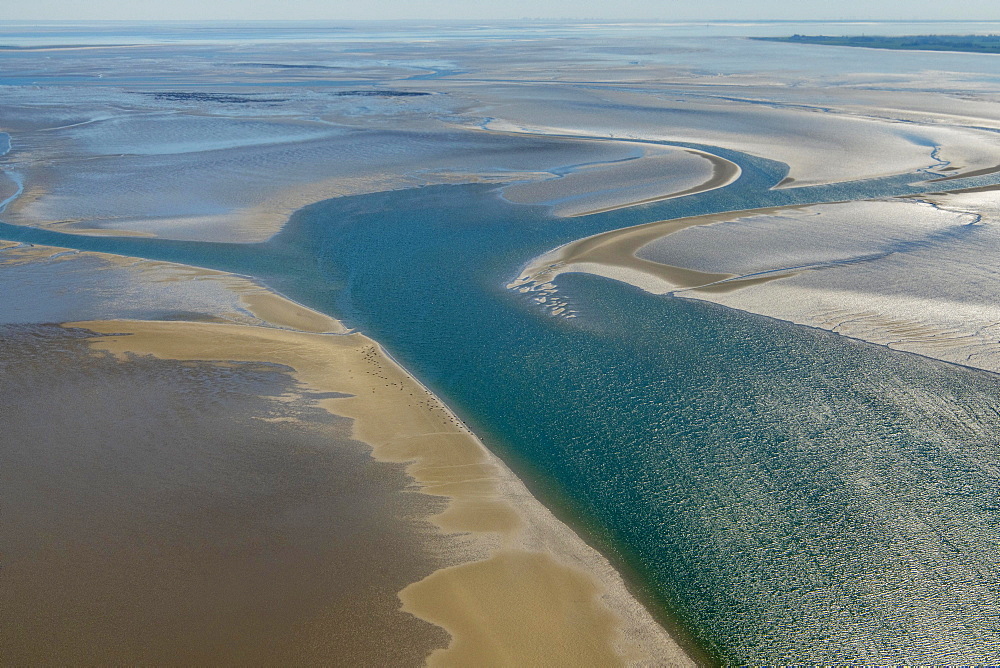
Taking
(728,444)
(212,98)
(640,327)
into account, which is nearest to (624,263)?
(640,327)

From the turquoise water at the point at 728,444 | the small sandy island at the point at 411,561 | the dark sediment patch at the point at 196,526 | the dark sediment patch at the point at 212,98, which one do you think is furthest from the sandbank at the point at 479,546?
the dark sediment patch at the point at 212,98

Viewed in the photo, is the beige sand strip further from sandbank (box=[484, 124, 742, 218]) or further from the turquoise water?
sandbank (box=[484, 124, 742, 218])

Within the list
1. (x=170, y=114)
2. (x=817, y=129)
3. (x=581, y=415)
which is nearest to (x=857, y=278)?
(x=581, y=415)

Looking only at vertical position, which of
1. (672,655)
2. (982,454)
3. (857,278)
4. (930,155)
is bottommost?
(672,655)

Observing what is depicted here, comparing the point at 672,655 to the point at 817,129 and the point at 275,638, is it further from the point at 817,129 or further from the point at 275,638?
the point at 817,129

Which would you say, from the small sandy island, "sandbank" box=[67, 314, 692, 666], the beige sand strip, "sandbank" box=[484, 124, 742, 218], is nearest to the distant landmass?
"sandbank" box=[484, 124, 742, 218]

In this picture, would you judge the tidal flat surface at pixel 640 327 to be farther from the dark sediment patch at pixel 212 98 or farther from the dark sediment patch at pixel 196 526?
the dark sediment patch at pixel 212 98

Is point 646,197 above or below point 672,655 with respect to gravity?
above
